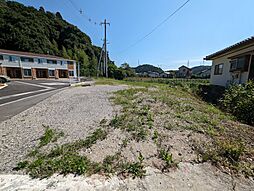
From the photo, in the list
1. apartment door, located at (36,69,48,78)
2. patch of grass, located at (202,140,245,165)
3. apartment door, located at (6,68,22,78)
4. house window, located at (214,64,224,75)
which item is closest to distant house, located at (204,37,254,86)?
house window, located at (214,64,224,75)

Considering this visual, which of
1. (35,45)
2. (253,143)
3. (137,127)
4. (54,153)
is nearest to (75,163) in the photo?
(54,153)

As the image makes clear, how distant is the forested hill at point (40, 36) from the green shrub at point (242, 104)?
3858 centimetres

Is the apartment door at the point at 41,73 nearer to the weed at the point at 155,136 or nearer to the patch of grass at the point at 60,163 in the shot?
the patch of grass at the point at 60,163

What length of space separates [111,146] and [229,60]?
37.5 feet

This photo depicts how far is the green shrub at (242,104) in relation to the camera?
4.56 metres

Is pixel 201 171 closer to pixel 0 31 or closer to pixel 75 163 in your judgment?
pixel 75 163

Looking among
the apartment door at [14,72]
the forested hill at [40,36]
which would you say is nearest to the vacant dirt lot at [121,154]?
the apartment door at [14,72]

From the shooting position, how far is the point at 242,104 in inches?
190

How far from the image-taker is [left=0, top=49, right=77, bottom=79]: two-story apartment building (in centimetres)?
2442

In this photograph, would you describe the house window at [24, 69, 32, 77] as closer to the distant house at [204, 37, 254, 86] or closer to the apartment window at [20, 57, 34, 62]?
the apartment window at [20, 57, 34, 62]

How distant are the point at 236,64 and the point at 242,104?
599 cm

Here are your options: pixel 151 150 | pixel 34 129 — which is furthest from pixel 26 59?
pixel 151 150

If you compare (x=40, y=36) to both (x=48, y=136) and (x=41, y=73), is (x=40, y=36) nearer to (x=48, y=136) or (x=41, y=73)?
(x=41, y=73)

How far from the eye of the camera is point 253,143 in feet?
9.36
